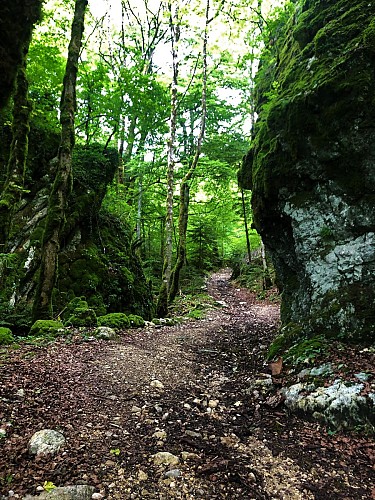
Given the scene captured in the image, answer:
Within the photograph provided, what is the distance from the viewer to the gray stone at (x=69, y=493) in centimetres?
235

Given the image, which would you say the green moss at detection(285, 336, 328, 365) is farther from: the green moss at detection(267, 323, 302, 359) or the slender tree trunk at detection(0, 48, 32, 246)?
the slender tree trunk at detection(0, 48, 32, 246)

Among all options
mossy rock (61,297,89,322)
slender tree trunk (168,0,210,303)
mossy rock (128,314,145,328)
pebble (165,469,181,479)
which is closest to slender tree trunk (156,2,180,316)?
slender tree trunk (168,0,210,303)

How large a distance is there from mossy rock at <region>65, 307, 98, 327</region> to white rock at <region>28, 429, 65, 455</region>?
490 centimetres

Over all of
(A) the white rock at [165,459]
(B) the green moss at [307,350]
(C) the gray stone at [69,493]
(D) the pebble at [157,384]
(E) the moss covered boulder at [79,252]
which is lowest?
(A) the white rock at [165,459]

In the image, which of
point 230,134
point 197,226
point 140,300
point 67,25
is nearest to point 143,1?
point 67,25

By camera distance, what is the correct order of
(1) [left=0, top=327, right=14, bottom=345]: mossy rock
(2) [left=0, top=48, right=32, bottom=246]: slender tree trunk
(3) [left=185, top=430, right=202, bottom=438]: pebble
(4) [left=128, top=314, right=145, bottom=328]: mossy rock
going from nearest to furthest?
(3) [left=185, top=430, right=202, bottom=438]: pebble, (1) [left=0, top=327, right=14, bottom=345]: mossy rock, (2) [left=0, top=48, right=32, bottom=246]: slender tree trunk, (4) [left=128, top=314, right=145, bottom=328]: mossy rock

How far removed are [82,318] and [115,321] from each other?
0.87 meters

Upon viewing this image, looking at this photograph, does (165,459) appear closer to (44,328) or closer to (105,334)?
(105,334)

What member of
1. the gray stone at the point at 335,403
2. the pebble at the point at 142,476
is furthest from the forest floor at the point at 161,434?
the gray stone at the point at 335,403

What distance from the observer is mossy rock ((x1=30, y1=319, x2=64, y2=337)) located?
22.3 ft

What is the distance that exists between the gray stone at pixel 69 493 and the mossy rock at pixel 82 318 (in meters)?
5.64

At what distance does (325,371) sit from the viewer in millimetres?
4410

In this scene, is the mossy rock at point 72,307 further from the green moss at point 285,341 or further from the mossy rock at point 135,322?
the green moss at point 285,341

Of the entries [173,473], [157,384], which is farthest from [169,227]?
[173,473]
